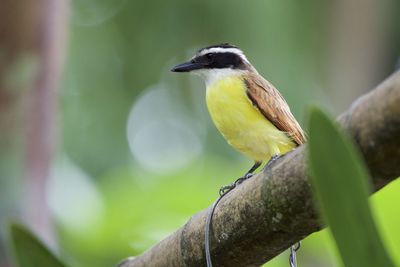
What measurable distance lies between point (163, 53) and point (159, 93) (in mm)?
900

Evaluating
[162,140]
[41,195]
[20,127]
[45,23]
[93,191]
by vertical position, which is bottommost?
[162,140]

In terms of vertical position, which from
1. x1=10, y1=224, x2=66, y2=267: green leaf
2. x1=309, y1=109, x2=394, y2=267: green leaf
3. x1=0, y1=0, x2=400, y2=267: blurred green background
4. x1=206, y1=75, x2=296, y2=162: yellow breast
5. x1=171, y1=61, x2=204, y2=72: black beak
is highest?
x1=309, y1=109, x2=394, y2=267: green leaf

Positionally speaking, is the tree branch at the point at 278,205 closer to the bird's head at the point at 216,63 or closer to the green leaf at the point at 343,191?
the green leaf at the point at 343,191

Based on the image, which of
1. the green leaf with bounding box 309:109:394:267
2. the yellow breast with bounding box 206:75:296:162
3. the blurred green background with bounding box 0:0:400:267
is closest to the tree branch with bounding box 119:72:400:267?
the green leaf with bounding box 309:109:394:267

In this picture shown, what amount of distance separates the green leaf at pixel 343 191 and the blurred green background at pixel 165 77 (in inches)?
117

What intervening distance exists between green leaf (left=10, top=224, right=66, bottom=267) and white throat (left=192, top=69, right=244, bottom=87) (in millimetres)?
1538

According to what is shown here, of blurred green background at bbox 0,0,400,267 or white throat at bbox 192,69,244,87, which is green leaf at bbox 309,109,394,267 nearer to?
white throat at bbox 192,69,244,87

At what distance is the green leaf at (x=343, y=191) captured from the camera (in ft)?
3.64

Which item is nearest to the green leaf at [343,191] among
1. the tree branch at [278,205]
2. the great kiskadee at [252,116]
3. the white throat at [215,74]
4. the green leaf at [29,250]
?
the tree branch at [278,205]

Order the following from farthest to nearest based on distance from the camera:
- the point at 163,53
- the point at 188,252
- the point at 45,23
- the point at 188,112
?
the point at 188,112 → the point at 163,53 → the point at 45,23 → the point at 188,252

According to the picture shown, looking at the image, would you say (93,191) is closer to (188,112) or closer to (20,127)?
(20,127)

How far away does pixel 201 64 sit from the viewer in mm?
3213

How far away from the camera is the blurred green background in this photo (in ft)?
14.9

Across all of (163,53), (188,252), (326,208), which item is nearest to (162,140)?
(163,53)
